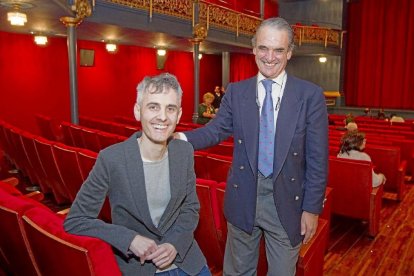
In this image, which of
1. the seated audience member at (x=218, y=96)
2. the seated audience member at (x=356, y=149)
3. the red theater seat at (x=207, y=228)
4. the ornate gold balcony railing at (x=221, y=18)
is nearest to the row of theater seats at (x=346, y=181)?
the seated audience member at (x=356, y=149)

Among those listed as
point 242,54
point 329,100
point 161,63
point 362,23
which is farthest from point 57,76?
point 362,23

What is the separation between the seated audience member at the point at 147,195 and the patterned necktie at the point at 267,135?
0.39 m

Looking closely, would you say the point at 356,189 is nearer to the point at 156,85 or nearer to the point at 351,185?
the point at 351,185

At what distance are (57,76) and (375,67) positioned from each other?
37.7 feet

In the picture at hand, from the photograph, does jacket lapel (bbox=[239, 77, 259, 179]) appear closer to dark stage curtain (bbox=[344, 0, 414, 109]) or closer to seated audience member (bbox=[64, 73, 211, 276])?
seated audience member (bbox=[64, 73, 211, 276])

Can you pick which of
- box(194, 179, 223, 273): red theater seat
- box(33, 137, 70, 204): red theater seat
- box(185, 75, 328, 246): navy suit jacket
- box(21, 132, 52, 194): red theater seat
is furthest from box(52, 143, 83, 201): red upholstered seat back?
box(185, 75, 328, 246): navy suit jacket

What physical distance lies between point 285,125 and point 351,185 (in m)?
2.42

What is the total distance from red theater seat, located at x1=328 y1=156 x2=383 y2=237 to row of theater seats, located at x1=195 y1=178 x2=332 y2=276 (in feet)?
4.38

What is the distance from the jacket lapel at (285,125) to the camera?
174 centimetres

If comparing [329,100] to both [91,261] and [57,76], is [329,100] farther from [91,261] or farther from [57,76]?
[91,261]

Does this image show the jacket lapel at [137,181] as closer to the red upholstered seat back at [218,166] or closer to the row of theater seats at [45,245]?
the row of theater seats at [45,245]

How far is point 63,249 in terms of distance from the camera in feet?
4.41

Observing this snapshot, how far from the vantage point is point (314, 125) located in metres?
1.75

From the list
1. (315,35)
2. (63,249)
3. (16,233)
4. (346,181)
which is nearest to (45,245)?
(63,249)
